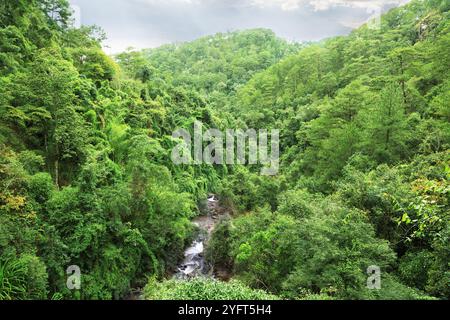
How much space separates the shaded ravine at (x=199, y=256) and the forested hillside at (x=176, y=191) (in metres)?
0.62

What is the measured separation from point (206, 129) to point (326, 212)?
22.8 metres

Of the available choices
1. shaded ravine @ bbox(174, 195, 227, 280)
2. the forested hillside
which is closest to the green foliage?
the forested hillside

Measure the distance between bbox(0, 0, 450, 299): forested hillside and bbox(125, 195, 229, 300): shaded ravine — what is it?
2.05 ft

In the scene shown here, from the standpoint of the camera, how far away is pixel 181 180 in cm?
2523

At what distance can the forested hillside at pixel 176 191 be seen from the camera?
10805 millimetres

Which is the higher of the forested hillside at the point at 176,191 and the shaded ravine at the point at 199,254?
the forested hillside at the point at 176,191

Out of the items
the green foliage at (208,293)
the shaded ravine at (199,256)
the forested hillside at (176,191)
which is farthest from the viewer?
the shaded ravine at (199,256)

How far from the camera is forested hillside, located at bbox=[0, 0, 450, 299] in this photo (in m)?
10.8

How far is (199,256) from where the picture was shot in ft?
70.5

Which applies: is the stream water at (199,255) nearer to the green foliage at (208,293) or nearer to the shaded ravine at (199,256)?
the shaded ravine at (199,256)

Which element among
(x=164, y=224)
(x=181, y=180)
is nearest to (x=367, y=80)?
(x=181, y=180)

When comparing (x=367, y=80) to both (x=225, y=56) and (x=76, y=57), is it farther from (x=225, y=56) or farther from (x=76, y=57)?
(x=225, y=56)

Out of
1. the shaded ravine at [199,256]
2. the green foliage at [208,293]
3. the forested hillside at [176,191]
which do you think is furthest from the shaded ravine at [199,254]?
the green foliage at [208,293]

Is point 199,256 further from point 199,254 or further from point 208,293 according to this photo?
point 208,293
